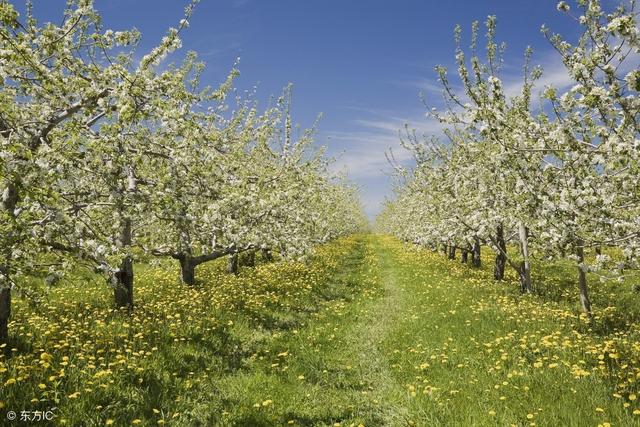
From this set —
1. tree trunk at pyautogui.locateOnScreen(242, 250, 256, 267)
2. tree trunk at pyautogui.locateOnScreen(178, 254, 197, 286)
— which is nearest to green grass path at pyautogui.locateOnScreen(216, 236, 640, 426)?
tree trunk at pyautogui.locateOnScreen(178, 254, 197, 286)

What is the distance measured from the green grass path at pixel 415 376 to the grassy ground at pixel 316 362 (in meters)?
0.03

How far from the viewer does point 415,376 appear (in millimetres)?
8945

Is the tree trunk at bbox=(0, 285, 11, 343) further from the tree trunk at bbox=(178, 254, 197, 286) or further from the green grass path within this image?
the tree trunk at bbox=(178, 254, 197, 286)

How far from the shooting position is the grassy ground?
23.6ft

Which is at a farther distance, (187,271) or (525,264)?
(187,271)

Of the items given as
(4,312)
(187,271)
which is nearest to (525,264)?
(187,271)

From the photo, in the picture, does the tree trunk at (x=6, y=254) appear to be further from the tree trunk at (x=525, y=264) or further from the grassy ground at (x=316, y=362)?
the tree trunk at (x=525, y=264)

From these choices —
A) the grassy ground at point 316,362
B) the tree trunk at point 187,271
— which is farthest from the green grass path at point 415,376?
the tree trunk at point 187,271

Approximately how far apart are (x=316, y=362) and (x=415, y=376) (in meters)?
2.14

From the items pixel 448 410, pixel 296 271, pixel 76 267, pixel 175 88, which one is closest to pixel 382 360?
pixel 448 410

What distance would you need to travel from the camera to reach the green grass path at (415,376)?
722cm

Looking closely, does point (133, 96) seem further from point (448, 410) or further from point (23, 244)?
point (448, 410)

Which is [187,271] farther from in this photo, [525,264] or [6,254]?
[525,264]

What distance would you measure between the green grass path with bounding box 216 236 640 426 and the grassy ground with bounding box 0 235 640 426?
33 mm
